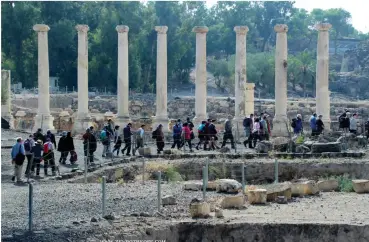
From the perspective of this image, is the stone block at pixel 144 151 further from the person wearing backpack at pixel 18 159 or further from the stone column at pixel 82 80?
the stone column at pixel 82 80

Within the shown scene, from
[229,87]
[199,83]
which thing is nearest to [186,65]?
[229,87]

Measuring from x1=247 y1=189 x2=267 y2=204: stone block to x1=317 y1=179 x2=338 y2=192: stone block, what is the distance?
381 centimetres

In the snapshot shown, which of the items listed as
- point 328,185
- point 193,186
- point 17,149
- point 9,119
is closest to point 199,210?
point 193,186

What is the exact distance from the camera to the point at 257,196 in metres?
24.4

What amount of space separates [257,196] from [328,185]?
4488 millimetres

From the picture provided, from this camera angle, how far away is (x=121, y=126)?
139 ft

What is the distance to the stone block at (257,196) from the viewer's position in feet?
80.1

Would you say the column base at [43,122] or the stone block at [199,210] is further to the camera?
the column base at [43,122]

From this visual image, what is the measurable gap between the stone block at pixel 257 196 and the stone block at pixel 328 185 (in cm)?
381

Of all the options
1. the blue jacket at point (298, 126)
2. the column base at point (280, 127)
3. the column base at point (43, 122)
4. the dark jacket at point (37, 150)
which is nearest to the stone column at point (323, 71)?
the column base at point (280, 127)

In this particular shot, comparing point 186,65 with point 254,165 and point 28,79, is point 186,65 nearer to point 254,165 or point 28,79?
point 28,79

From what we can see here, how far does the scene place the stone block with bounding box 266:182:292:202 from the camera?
25125mm

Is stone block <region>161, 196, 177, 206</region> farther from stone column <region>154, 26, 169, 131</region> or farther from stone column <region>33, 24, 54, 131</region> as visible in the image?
stone column <region>154, 26, 169, 131</region>

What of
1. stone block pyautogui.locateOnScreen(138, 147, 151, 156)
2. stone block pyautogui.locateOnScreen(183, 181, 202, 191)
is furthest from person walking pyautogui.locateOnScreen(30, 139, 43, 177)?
stone block pyautogui.locateOnScreen(138, 147, 151, 156)
